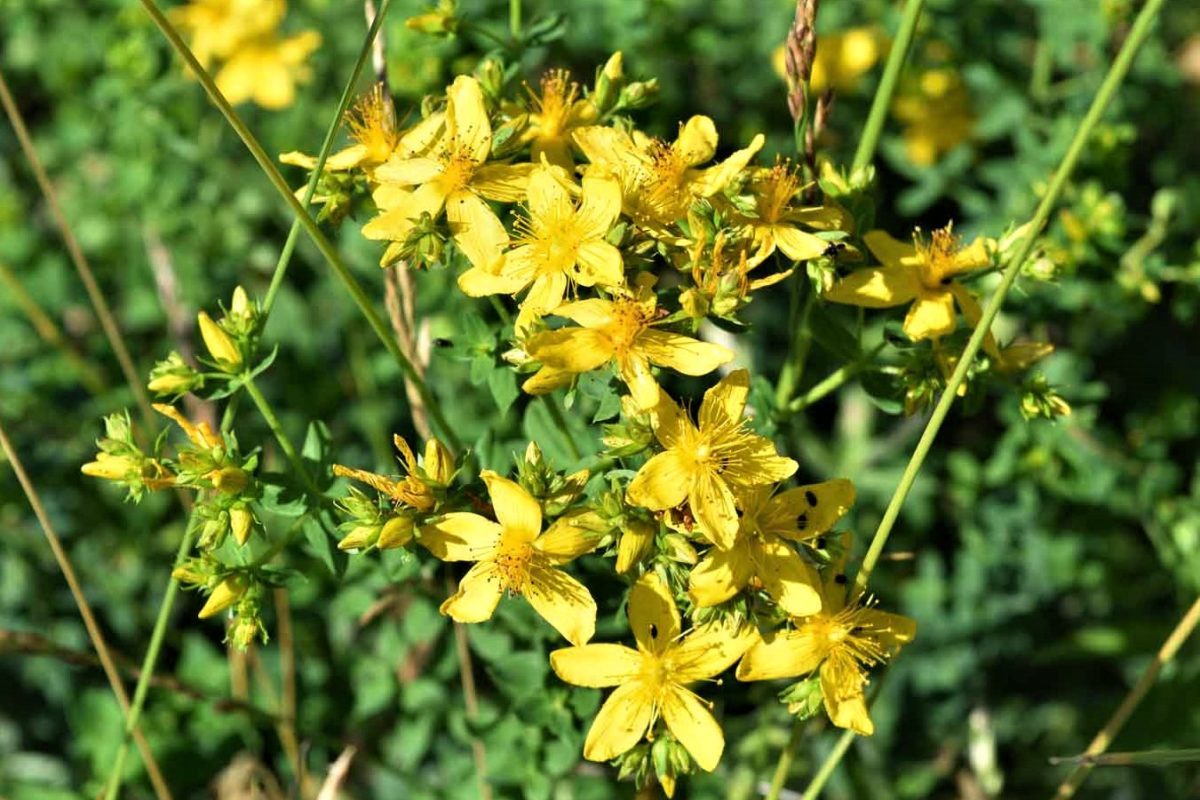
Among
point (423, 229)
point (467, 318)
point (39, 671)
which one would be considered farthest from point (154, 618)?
point (423, 229)

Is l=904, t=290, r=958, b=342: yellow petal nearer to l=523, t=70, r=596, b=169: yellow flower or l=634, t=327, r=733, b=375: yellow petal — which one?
l=634, t=327, r=733, b=375: yellow petal

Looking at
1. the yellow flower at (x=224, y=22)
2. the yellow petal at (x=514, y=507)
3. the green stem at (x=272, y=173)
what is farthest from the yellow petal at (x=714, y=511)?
the yellow flower at (x=224, y=22)

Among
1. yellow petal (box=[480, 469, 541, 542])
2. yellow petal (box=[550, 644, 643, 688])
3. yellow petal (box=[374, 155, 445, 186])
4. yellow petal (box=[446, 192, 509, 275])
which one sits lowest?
yellow petal (box=[550, 644, 643, 688])

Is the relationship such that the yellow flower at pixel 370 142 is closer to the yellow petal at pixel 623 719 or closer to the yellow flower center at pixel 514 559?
the yellow flower center at pixel 514 559

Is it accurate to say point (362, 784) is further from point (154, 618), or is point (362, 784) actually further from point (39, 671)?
point (39, 671)

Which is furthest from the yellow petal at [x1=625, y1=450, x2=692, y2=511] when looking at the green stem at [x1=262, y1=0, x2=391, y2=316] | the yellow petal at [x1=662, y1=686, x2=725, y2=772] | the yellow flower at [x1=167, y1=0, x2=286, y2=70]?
the yellow flower at [x1=167, y1=0, x2=286, y2=70]

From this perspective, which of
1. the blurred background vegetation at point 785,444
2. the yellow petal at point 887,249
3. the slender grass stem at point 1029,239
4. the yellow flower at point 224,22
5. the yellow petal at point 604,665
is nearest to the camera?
the slender grass stem at point 1029,239
